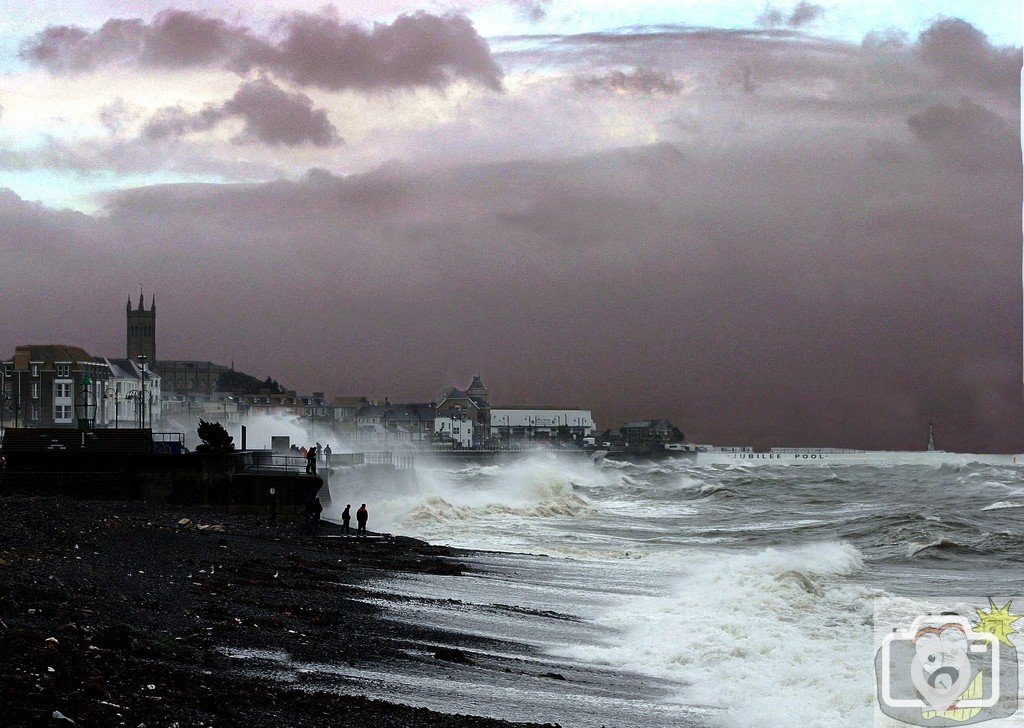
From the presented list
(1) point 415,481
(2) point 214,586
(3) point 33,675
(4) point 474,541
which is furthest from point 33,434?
(3) point 33,675

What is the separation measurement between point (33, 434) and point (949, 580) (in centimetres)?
3133

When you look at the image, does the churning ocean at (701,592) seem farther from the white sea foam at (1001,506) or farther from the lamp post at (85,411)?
the lamp post at (85,411)

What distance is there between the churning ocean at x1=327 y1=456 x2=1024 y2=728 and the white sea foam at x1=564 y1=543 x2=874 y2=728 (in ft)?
0.13

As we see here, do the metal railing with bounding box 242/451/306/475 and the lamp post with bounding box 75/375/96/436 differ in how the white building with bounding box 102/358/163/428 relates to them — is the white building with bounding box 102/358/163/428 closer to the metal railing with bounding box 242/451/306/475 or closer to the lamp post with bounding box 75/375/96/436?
the lamp post with bounding box 75/375/96/436

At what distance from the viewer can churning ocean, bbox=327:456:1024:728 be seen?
14.3m

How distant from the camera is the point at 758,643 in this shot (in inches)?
699

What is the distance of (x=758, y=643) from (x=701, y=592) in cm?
584

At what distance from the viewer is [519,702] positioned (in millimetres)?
13562

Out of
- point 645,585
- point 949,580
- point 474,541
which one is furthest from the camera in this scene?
point 474,541

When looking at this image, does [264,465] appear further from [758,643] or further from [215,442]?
[758,643]

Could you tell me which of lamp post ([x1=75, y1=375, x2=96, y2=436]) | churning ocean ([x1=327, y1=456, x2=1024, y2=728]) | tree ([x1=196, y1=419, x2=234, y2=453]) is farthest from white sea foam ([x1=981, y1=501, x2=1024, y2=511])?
lamp post ([x1=75, y1=375, x2=96, y2=436])

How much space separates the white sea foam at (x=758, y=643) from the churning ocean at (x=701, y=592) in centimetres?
4

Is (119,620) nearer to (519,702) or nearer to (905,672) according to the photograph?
(519,702)

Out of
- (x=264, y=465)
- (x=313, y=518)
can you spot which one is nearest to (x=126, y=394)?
(x=264, y=465)
